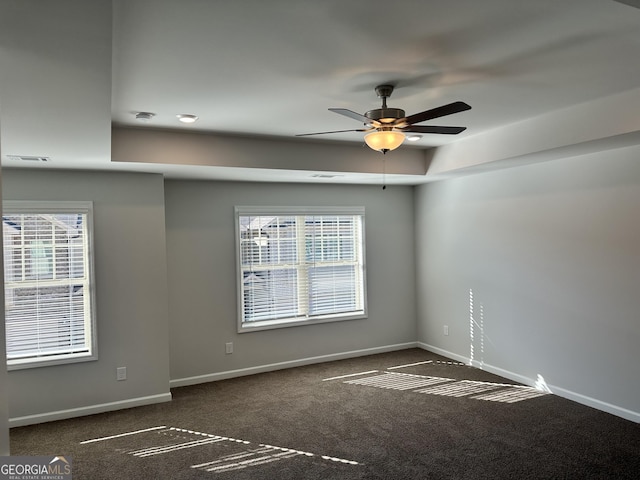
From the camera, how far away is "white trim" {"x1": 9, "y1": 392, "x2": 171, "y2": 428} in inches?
160

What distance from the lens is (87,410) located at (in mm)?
4277

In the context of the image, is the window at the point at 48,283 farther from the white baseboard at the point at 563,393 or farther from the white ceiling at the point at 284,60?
Result: the white baseboard at the point at 563,393

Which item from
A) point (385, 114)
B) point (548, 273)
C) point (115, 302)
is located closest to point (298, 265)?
point (115, 302)

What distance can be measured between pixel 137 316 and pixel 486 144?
378 cm

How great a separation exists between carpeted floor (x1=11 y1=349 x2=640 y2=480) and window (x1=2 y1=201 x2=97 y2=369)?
0.67 meters

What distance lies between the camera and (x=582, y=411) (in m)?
4.00

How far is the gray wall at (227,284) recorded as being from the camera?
198 inches

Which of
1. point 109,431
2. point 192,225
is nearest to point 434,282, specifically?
point 192,225

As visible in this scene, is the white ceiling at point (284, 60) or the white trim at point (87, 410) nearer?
the white ceiling at point (284, 60)

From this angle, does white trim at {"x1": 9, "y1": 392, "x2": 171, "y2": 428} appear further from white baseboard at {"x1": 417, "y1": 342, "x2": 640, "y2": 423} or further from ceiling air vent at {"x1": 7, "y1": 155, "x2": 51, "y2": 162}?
white baseboard at {"x1": 417, "y1": 342, "x2": 640, "y2": 423}

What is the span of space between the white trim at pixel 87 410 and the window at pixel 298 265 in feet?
3.90

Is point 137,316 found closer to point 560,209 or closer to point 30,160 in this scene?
point 30,160

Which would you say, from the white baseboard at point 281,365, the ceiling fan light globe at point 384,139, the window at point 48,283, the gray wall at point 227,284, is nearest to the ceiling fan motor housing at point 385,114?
the ceiling fan light globe at point 384,139
